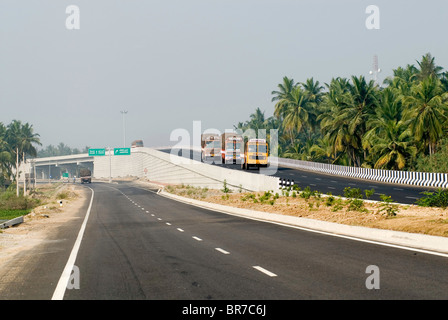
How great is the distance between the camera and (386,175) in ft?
185

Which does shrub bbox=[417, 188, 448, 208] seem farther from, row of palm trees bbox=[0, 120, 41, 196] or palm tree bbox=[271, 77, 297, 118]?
row of palm trees bbox=[0, 120, 41, 196]

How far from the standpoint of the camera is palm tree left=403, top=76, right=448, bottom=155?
5644cm

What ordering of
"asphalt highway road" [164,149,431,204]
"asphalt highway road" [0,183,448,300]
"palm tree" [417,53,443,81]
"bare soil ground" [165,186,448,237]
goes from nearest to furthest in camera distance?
1. "asphalt highway road" [0,183,448,300]
2. "bare soil ground" [165,186,448,237]
3. "asphalt highway road" [164,149,431,204]
4. "palm tree" [417,53,443,81]

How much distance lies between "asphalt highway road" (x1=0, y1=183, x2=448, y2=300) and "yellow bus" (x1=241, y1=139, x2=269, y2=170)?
42.8 metres

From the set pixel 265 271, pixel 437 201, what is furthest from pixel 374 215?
pixel 265 271

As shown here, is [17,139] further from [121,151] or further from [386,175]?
[386,175]

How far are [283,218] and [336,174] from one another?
44.0 m

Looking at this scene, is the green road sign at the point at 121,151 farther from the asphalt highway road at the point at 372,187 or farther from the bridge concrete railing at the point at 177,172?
the asphalt highway road at the point at 372,187

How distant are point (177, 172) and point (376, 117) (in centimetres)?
3641

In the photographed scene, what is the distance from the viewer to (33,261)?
1437cm

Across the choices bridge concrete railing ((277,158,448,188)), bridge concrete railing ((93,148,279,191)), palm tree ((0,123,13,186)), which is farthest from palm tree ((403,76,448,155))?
palm tree ((0,123,13,186))

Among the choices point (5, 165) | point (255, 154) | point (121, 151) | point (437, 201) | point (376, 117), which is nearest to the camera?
point (437, 201)
